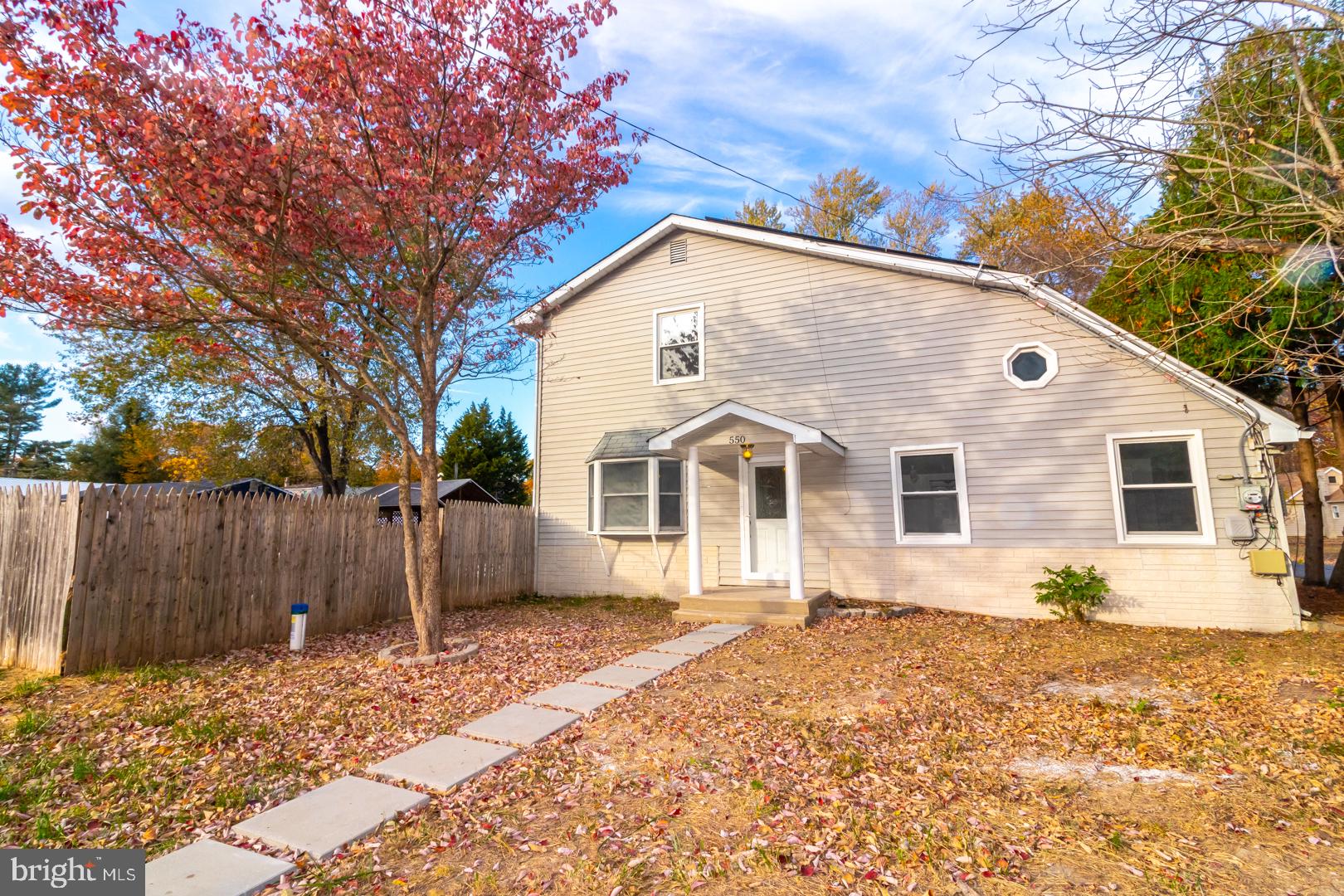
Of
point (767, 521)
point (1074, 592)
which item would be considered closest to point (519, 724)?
point (767, 521)

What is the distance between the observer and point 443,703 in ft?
16.2

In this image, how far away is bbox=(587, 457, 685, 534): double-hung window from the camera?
10492 mm

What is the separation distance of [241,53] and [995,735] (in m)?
8.33

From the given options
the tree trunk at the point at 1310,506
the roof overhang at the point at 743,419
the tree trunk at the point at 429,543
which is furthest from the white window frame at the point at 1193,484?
the tree trunk at the point at 429,543

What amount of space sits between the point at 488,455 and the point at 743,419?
93.1ft

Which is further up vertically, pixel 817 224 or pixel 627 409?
pixel 817 224

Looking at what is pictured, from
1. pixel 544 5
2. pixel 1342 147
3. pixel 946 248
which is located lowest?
pixel 1342 147

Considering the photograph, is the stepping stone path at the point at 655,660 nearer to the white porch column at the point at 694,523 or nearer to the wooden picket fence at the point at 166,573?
the white porch column at the point at 694,523

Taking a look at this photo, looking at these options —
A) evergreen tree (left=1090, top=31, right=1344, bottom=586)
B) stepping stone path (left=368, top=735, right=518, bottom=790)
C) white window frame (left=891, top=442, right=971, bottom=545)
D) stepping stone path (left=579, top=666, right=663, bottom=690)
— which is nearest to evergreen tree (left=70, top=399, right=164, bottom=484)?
stepping stone path (left=579, top=666, right=663, bottom=690)

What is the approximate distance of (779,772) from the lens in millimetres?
3586

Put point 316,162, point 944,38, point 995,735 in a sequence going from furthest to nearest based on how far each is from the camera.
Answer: point 316,162 < point 944,38 < point 995,735

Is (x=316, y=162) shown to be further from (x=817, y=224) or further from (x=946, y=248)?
(x=946, y=248)

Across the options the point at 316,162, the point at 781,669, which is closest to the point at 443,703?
the point at 781,669

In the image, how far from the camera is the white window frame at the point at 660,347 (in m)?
10.6
